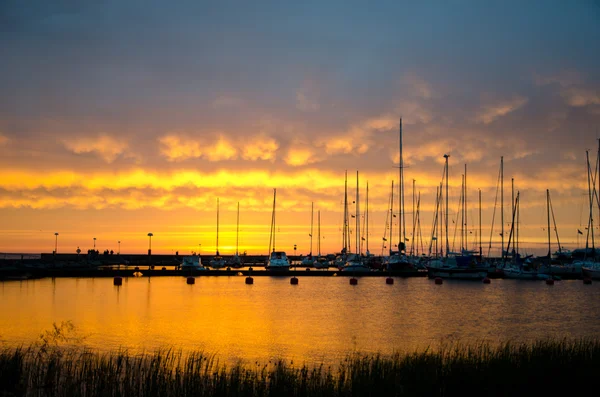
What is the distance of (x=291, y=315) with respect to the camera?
158 feet

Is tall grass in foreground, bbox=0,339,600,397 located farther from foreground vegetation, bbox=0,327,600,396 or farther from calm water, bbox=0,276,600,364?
calm water, bbox=0,276,600,364

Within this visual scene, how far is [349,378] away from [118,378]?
7.91 metres

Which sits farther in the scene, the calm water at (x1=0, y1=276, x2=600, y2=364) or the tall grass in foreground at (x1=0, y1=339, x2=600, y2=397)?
the calm water at (x1=0, y1=276, x2=600, y2=364)

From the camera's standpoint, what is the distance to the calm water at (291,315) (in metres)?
34.0

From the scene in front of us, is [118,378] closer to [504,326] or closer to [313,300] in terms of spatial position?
[504,326]

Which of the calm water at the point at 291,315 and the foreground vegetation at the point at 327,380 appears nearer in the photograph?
the foreground vegetation at the point at 327,380

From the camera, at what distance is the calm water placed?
1337 inches

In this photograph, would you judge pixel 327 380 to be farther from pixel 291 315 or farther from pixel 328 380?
pixel 291 315

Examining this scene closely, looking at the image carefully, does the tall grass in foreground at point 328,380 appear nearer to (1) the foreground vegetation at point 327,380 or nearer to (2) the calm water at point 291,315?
(1) the foreground vegetation at point 327,380

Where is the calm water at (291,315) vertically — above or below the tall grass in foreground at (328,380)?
below

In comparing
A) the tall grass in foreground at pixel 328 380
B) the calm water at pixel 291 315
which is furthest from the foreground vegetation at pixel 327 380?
the calm water at pixel 291 315

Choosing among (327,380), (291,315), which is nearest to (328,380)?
(327,380)

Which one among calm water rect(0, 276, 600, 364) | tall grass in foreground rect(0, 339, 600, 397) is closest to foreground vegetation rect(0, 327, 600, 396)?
tall grass in foreground rect(0, 339, 600, 397)

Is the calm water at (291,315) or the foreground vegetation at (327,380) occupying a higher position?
the foreground vegetation at (327,380)
